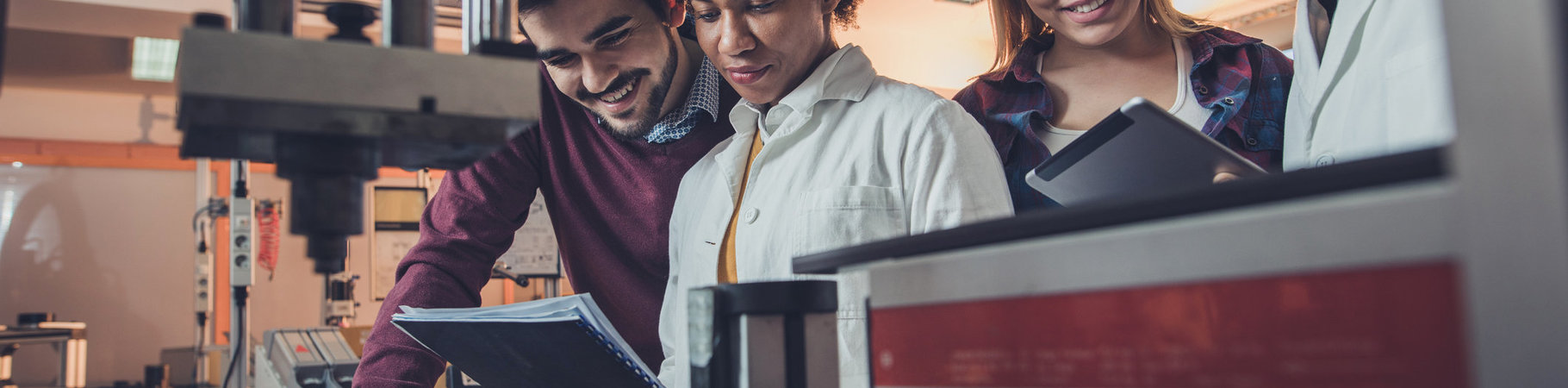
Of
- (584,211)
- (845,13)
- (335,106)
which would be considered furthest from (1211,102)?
(335,106)

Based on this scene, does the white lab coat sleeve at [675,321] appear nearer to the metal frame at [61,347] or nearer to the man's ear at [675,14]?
the man's ear at [675,14]

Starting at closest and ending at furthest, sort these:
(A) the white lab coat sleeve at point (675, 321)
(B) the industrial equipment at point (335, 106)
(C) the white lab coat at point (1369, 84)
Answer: (B) the industrial equipment at point (335, 106) → (C) the white lab coat at point (1369, 84) → (A) the white lab coat sleeve at point (675, 321)

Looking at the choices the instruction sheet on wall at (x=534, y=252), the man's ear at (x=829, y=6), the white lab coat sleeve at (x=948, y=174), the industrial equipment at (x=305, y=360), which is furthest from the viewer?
the instruction sheet on wall at (x=534, y=252)

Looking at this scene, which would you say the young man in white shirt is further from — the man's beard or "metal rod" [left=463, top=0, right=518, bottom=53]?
"metal rod" [left=463, top=0, right=518, bottom=53]

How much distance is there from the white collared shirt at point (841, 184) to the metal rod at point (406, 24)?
660 millimetres

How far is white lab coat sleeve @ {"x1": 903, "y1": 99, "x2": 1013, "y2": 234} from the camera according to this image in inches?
47.9

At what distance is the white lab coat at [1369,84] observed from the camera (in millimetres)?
945

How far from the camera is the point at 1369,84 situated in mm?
1061

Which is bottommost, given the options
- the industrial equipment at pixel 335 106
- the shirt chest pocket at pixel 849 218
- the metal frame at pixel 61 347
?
the metal frame at pixel 61 347

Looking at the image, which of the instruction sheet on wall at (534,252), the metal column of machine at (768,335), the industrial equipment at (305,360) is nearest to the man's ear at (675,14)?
the metal column of machine at (768,335)

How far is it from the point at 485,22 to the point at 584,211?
1106 mm

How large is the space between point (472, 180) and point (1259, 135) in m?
1.27

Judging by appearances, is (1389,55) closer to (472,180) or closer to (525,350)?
(525,350)

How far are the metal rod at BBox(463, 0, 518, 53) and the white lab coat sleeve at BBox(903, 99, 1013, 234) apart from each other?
2.14 ft
